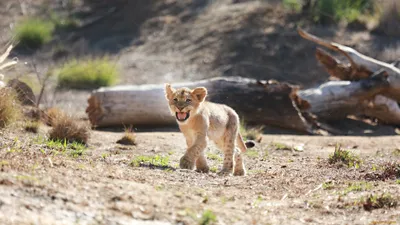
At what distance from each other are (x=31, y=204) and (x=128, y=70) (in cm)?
1687

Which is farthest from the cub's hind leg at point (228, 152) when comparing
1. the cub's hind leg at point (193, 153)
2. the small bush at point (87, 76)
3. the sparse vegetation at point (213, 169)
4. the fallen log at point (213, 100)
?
the small bush at point (87, 76)

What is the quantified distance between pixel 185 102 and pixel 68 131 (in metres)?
2.91

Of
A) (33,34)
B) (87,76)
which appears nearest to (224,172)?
(87,76)

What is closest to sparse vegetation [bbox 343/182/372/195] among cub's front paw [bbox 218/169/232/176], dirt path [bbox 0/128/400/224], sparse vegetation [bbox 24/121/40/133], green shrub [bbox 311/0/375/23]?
dirt path [bbox 0/128/400/224]

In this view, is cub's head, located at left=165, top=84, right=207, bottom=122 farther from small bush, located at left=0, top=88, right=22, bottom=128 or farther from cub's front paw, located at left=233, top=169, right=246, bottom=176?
small bush, located at left=0, top=88, right=22, bottom=128

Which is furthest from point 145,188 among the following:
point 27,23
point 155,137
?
point 27,23

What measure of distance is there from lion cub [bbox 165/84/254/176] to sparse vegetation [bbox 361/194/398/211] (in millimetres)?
2586

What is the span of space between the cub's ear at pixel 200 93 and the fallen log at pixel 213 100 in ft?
17.2

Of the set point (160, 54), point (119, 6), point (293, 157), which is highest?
point (119, 6)

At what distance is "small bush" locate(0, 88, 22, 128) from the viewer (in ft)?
38.0

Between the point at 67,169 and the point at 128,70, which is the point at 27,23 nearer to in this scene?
the point at 128,70

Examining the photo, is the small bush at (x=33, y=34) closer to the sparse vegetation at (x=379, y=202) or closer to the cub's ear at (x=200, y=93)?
the cub's ear at (x=200, y=93)

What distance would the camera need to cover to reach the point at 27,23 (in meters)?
25.7

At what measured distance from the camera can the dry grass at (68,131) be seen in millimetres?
11602
